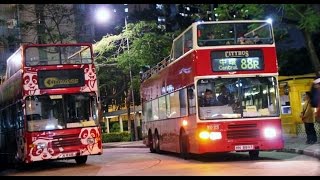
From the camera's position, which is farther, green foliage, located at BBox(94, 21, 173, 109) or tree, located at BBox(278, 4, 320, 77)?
green foliage, located at BBox(94, 21, 173, 109)

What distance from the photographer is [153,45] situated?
3431cm

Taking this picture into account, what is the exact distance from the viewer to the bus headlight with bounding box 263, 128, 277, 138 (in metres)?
15.1

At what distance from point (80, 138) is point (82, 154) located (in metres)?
0.53

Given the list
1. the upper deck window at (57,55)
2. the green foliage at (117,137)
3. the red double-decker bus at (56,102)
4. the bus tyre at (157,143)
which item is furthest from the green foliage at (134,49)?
the red double-decker bus at (56,102)

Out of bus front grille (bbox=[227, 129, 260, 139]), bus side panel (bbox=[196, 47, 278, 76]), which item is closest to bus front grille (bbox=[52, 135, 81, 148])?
bus side panel (bbox=[196, 47, 278, 76])

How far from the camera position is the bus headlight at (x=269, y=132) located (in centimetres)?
1505

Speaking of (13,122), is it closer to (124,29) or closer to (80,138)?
(80,138)

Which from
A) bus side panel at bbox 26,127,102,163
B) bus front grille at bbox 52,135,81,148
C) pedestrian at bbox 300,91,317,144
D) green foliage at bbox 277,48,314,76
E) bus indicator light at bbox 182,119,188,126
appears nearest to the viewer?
bus indicator light at bbox 182,119,188,126

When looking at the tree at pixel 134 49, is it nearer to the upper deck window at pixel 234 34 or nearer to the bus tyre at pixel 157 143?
the bus tyre at pixel 157 143

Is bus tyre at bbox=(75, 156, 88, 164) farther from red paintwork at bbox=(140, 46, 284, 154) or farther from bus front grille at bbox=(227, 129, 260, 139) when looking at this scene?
bus front grille at bbox=(227, 129, 260, 139)

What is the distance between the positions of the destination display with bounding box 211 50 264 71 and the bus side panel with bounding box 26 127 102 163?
16.2 feet

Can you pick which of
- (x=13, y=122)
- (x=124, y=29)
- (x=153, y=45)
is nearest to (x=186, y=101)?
(x=13, y=122)

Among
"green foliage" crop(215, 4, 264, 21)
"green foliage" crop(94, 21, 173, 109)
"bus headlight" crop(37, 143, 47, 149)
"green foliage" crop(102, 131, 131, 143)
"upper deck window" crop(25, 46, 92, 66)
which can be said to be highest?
"green foliage" crop(94, 21, 173, 109)
